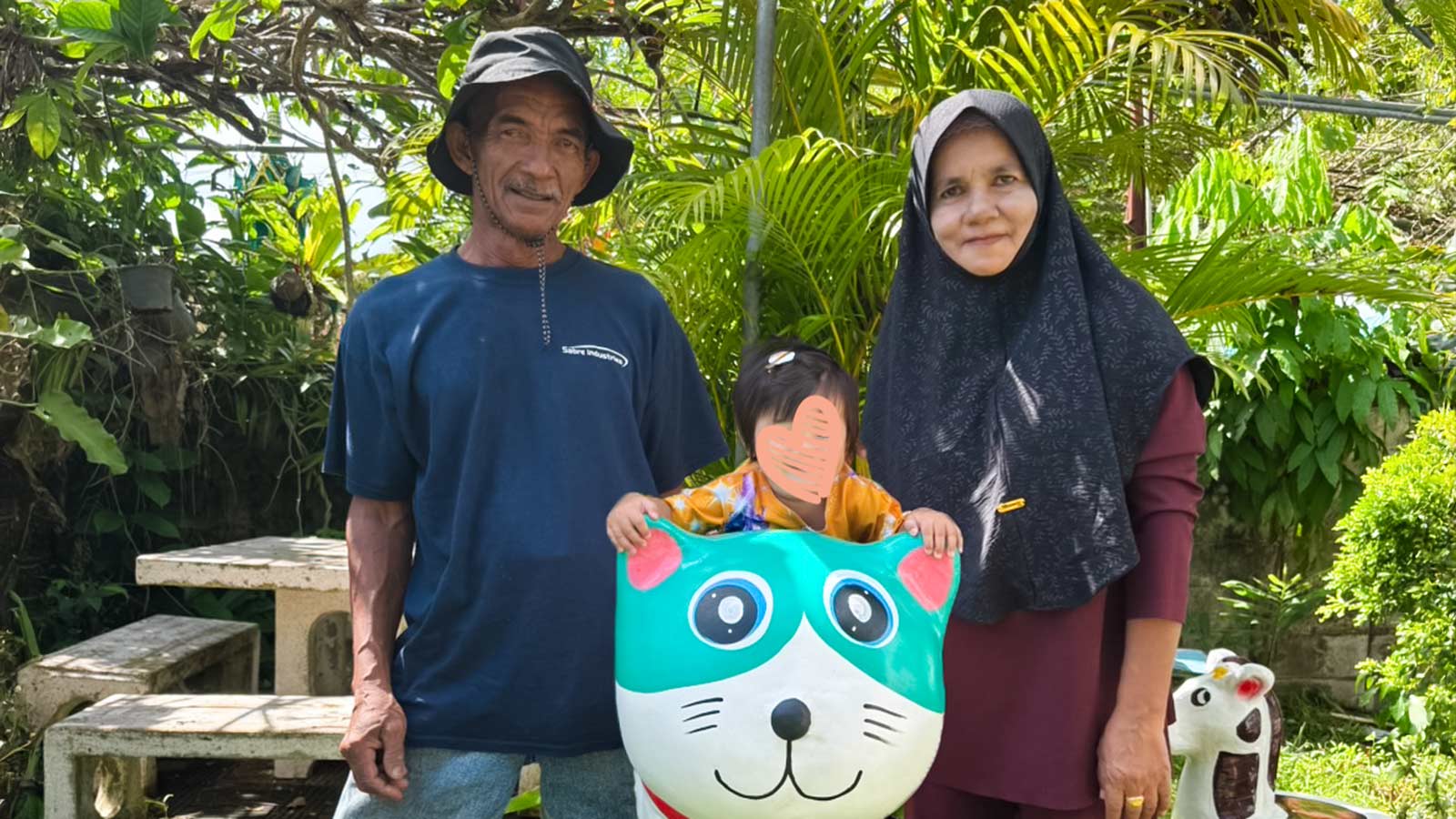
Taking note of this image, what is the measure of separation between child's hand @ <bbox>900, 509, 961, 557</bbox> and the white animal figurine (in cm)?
148

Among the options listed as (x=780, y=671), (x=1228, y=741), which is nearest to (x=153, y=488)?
(x=1228, y=741)

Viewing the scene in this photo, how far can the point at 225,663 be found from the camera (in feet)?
14.4

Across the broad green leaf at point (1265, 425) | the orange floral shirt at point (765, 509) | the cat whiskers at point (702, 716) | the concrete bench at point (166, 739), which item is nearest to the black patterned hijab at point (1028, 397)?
the orange floral shirt at point (765, 509)

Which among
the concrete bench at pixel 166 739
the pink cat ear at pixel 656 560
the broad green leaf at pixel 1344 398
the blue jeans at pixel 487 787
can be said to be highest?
the broad green leaf at pixel 1344 398

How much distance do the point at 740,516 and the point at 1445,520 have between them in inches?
110

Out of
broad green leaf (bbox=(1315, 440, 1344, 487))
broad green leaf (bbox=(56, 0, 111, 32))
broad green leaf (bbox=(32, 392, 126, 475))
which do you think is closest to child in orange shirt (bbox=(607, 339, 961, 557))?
broad green leaf (bbox=(56, 0, 111, 32))

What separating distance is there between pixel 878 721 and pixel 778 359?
48 centimetres

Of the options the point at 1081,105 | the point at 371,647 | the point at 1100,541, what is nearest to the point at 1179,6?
the point at 1081,105

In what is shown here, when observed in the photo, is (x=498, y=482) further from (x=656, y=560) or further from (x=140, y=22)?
(x=140, y=22)

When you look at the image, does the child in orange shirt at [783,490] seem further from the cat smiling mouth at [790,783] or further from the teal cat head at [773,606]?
the cat smiling mouth at [790,783]

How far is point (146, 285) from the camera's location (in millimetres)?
4680

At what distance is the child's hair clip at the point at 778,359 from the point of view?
5.02 ft

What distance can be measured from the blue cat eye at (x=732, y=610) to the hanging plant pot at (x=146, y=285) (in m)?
4.05

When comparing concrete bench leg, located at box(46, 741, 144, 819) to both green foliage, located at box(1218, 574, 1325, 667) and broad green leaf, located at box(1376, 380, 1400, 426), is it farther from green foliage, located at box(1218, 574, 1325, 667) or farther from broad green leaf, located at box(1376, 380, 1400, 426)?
broad green leaf, located at box(1376, 380, 1400, 426)
